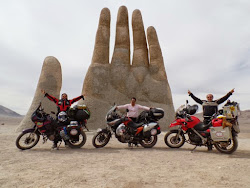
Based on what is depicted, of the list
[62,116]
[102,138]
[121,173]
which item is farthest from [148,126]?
[121,173]

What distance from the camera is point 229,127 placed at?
5.50 metres

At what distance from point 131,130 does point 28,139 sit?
3.42 metres

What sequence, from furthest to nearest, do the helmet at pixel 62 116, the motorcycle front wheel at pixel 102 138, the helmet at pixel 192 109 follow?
the motorcycle front wheel at pixel 102 138 → the helmet at pixel 62 116 → the helmet at pixel 192 109

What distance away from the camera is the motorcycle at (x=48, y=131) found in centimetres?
628

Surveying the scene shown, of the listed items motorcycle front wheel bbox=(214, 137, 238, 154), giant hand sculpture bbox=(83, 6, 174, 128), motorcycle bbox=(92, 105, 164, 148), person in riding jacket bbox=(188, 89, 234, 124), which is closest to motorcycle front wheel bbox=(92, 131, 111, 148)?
motorcycle bbox=(92, 105, 164, 148)

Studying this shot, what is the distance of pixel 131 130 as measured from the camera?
6.66m

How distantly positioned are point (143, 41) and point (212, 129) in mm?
15469

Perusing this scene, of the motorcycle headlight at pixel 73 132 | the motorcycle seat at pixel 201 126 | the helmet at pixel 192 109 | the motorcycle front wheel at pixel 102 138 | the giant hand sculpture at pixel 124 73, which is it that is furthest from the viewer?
the giant hand sculpture at pixel 124 73

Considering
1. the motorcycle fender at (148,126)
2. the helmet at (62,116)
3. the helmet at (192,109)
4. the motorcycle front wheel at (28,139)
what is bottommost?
the motorcycle front wheel at (28,139)

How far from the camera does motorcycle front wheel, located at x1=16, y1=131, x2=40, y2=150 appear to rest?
6195 millimetres

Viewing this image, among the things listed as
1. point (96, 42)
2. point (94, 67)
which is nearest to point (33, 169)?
point (94, 67)

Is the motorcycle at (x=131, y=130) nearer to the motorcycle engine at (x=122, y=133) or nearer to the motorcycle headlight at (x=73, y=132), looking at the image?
the motorcycle engine at (x=122, y=133)

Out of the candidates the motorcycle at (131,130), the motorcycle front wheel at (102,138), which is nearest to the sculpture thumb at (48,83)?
the motorcycle front wheel at (102,138)

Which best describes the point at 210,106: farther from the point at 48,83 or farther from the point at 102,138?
the point at 48,83
